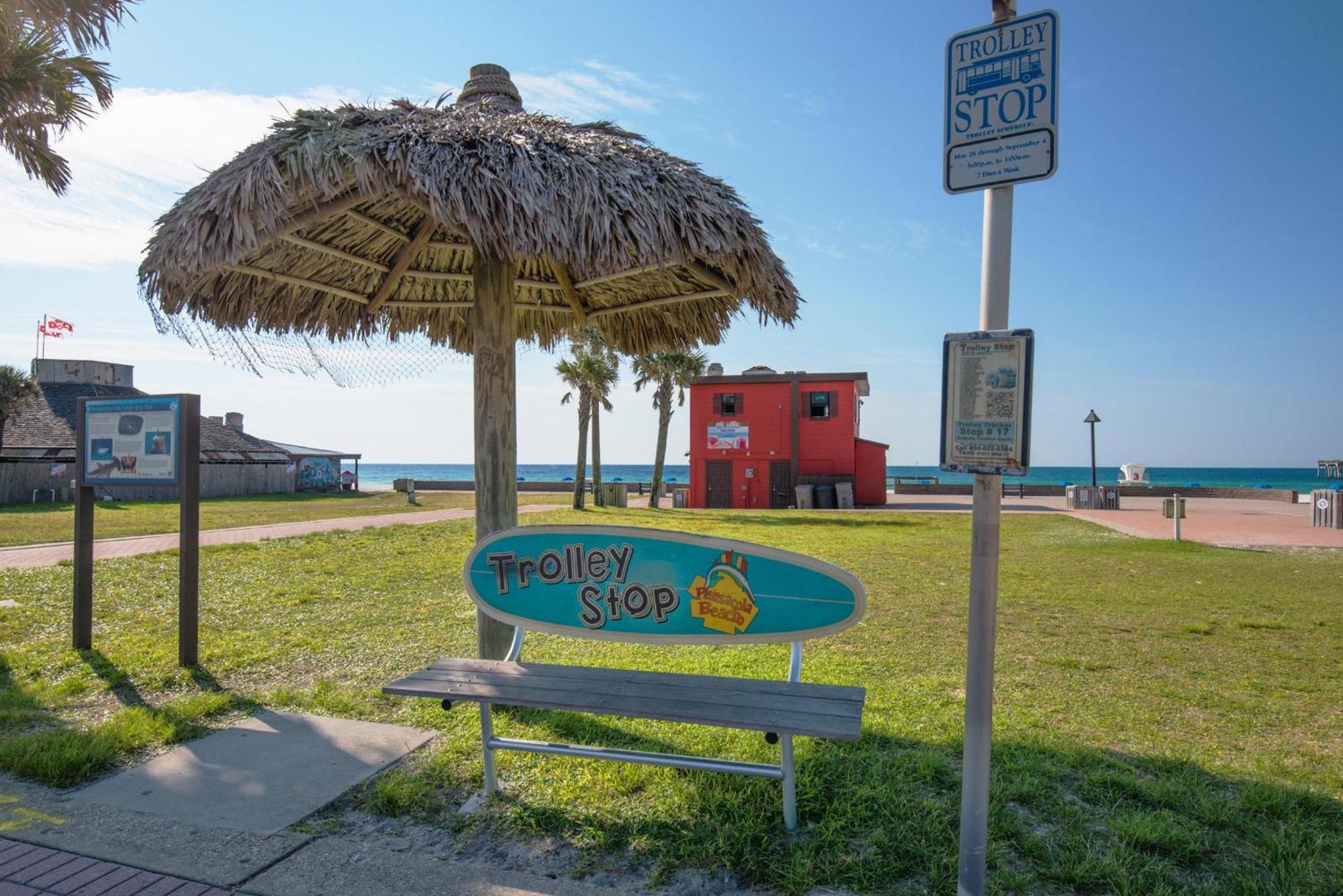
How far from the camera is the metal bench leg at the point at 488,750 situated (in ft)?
10.9

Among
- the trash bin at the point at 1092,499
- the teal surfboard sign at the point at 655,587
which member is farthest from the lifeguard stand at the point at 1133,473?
the teal surfboard sign at the point at 655,587

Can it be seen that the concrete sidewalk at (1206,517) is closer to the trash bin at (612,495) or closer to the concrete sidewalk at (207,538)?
the trash bin at (612,495)

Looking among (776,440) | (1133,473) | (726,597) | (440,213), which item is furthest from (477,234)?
(1133,473)

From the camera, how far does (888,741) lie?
3.98m

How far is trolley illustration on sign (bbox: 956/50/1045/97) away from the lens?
2.34 metres

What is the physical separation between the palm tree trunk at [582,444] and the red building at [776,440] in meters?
5.09

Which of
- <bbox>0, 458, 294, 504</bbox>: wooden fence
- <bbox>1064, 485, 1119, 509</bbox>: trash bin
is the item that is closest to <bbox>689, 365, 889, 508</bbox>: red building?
<bbox>1064, 485, 1119, 509</bbox>: trash bin

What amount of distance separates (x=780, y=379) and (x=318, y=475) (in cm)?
2728

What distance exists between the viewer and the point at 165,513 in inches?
804

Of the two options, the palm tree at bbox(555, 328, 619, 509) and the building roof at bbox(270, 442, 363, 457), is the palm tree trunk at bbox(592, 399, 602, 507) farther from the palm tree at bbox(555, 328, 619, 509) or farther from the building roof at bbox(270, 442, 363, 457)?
the building roof at bbox(270, 442, 363, 457)

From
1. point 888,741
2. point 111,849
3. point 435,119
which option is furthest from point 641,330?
point 111,849

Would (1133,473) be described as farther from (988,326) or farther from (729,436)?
(988,326)

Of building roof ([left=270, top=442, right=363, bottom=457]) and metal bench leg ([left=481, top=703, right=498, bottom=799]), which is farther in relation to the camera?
building roof ([left=270, top=442, right=363, bottom=457])

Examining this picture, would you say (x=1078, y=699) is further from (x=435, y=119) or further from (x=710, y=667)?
(x=435, y=119)
